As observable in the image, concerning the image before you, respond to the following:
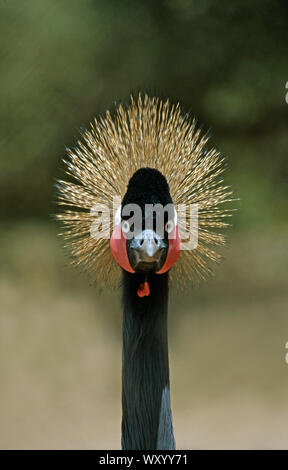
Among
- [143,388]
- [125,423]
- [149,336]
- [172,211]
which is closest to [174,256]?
[172,211]

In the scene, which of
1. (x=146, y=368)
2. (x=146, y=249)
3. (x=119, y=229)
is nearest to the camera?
(x=146, y=249)

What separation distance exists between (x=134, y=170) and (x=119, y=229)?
21 centimetres

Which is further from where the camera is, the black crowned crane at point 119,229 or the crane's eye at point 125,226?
the black crowned crane at point 119,229

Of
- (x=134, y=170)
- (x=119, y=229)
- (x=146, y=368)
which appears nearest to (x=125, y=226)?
(x=119, y=229)

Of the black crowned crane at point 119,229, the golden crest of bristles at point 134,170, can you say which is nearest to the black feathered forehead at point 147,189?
the black crowned crane at point 119,229

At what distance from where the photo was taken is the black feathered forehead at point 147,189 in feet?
4.41

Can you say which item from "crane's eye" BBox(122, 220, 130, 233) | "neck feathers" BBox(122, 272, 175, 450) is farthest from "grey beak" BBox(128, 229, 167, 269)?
"neck feathers" BBox(122, 272, 175, 450)

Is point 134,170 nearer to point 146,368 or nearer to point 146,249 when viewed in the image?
point 146,249

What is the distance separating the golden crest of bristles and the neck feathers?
0.15m

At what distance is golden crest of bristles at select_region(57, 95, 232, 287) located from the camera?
5.08 feet

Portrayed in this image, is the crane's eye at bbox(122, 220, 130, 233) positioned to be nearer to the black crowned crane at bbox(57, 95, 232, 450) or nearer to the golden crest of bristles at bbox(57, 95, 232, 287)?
the black crowned crane at bbox(57, 95, 232, 450)

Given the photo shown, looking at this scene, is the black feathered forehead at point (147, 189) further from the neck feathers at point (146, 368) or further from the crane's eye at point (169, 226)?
the neck feathers at point (146, 368)

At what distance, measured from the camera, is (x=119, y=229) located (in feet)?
4.58

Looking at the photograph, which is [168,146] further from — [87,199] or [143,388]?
[143,388]
